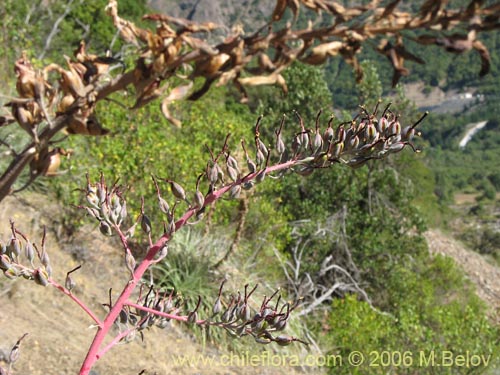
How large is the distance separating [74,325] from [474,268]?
1697 cm

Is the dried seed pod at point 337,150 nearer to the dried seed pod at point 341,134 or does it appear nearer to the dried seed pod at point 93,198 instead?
the dried seed pod at point 341,134

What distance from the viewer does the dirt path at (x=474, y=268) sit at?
16911 millimetres

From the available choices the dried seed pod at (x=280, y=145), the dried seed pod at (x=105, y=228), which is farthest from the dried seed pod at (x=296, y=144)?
the dried seed pod at (x=105, y=228)

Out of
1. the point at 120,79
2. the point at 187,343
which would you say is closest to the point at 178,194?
the point at 120,79

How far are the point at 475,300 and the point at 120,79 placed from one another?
1029 centimetres

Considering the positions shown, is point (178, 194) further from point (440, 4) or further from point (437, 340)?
point (437, 340)

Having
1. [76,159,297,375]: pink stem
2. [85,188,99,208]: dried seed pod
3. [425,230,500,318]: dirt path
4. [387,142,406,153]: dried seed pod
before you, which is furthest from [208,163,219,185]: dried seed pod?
[425,230,500,318]: dirt path

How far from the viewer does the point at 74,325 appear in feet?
17.3

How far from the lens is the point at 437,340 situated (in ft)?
23.7

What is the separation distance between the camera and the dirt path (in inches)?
666

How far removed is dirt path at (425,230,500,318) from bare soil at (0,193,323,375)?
40.3 ft

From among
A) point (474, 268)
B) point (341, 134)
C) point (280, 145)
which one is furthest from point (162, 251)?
point (474, 268)

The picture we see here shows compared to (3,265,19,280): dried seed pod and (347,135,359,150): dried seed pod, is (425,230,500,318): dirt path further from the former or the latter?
(3,265,19,280): dried seed pod

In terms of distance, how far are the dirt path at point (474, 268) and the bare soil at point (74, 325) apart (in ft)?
40.3
